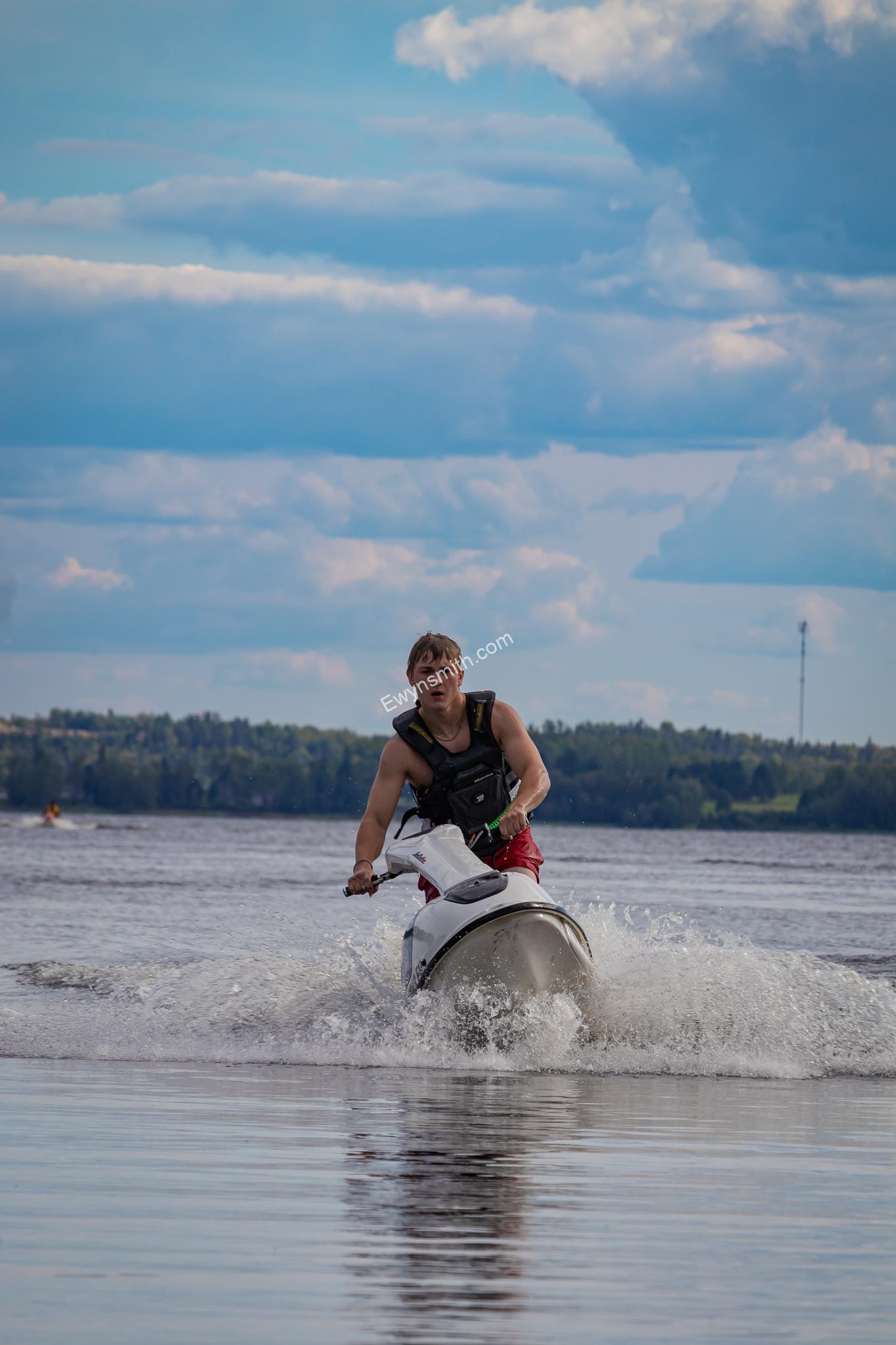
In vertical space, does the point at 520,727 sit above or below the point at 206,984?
above

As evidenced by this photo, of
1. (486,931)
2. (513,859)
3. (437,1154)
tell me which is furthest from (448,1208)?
(513,859)

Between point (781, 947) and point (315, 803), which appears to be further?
point (315, 803)

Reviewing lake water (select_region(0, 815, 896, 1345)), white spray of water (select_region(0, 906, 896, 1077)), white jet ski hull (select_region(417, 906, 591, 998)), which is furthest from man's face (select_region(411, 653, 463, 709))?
lake water (select_region(0, 815, 896, 1345))

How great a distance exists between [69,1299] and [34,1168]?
68.7 inches

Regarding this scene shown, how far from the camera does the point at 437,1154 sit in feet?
20.3

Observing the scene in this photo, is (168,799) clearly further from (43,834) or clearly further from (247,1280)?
(247,1280)

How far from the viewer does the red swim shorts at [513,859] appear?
402 inches

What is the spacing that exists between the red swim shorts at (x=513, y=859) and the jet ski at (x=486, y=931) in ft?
0.57

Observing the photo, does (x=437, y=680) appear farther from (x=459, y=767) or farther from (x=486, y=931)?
(x=486, y=931)

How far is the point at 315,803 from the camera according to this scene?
137 meters

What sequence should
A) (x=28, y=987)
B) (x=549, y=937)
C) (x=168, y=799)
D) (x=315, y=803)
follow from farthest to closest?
(x=168, y=799)
(x=315, y=803)
(x=28, y=987)
(x=549, y=937)

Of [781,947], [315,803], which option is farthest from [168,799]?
[781,947]

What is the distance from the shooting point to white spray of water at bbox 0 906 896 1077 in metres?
9.73

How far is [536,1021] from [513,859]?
37.2 inches
